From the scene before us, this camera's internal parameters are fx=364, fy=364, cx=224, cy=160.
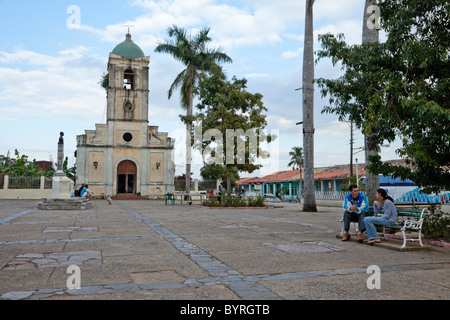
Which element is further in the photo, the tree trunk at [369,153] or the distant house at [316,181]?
the distant house at [316,181]

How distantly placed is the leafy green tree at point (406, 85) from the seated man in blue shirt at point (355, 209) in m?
0.90

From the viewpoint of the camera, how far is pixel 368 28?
33.1 ft

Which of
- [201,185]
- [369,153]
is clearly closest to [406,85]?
[369,153]

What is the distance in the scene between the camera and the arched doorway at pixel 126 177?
1401 inches

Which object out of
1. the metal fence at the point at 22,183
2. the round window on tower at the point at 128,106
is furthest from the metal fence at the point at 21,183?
the round window on tower at the point at 128,106

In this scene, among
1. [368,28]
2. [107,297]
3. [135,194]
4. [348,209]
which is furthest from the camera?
[135,194]

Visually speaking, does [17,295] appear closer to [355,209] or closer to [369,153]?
[355,209]

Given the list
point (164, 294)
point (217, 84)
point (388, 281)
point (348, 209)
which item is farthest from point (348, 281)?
point (217, 84)

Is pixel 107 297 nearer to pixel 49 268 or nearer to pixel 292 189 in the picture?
pixel 49 268

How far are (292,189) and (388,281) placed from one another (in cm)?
5197

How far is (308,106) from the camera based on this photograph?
1773cm

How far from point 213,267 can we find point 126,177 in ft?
105

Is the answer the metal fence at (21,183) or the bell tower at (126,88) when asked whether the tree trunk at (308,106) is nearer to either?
the bell tower at (126,88)

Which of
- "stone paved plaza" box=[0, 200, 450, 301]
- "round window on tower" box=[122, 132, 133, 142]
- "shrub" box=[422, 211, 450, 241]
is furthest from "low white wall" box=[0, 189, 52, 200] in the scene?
"shrub" box=[422, 211, 450, 241]
